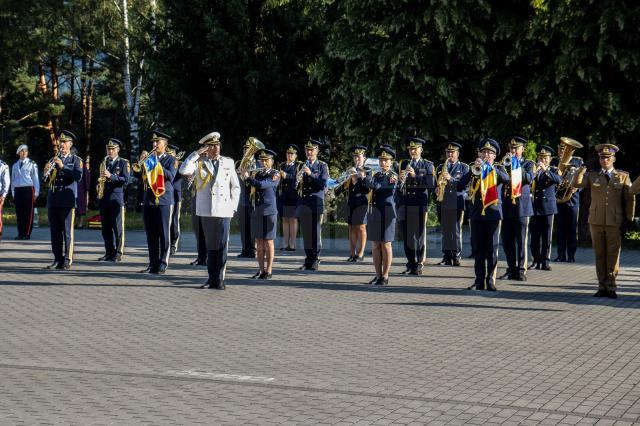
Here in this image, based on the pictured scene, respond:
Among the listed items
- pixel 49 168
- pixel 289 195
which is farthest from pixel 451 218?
pixel 49 168

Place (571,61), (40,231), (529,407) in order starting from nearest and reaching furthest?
(529,407)
(571,61)
(40,231)

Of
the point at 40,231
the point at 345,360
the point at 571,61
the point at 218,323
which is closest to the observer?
the point at 345,360

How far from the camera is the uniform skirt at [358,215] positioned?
18.2 m

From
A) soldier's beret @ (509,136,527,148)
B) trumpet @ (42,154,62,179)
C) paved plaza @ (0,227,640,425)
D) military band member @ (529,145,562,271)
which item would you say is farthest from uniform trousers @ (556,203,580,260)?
trumpet @ (42,154,62,179)

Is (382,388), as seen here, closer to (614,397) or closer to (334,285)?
(614,397)

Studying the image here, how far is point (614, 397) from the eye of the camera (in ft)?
27.4

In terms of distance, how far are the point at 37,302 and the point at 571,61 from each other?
1375 cm

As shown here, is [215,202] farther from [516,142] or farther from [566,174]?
[566,174]

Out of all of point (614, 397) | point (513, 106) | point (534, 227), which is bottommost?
point (614, 397)

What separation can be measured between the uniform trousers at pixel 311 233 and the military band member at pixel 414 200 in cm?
145

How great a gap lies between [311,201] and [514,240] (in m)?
3.95

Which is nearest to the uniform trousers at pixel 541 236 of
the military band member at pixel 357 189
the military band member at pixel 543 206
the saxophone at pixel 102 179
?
the military band member at pixel 543 206

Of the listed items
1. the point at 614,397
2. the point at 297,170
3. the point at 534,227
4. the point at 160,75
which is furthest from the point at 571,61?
the point at 614,397

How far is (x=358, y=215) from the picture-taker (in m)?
18.5
